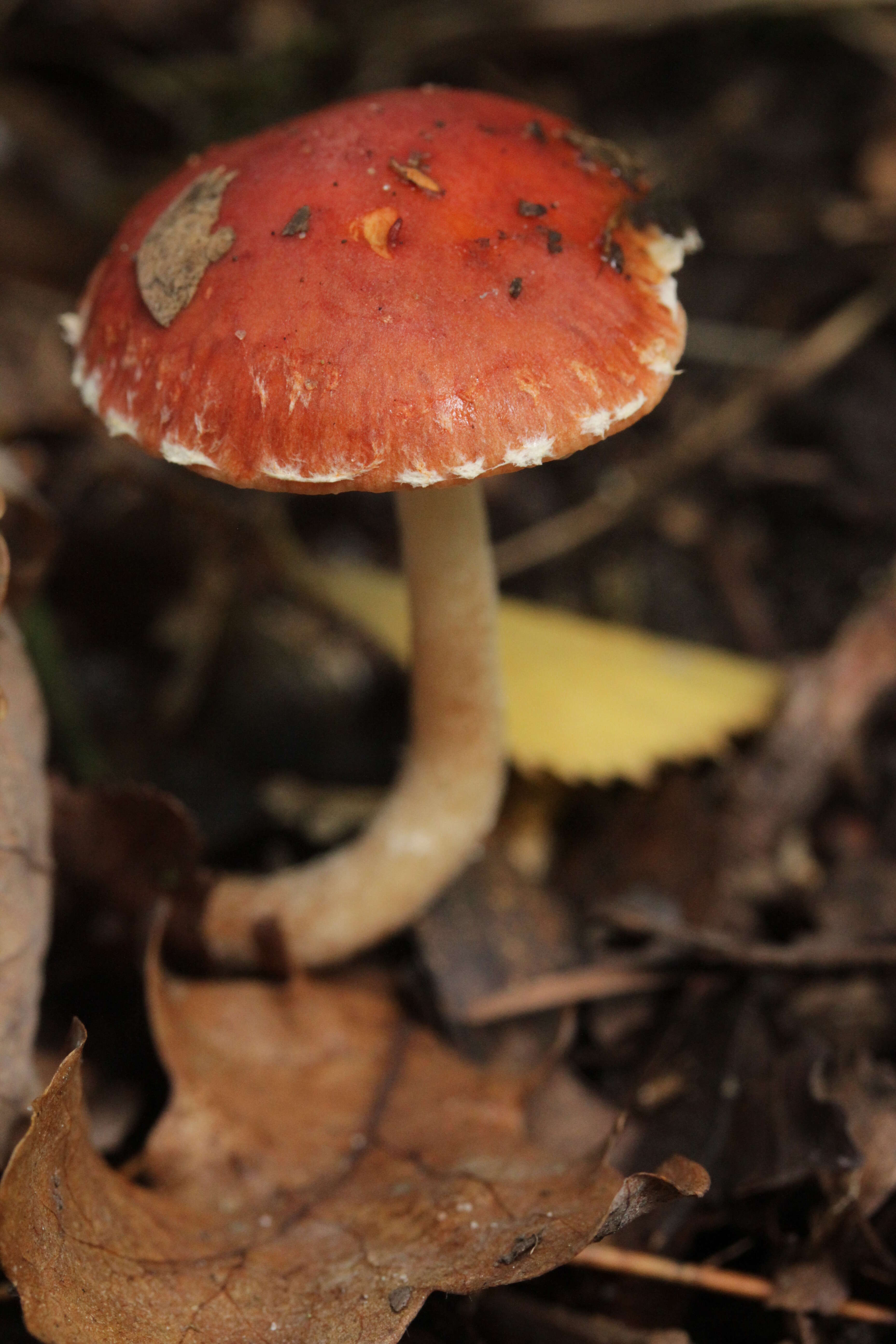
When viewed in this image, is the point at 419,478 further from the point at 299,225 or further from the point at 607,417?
the point at 299,225

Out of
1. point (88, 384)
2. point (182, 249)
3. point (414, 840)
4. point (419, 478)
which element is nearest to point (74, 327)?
point (88, 384)

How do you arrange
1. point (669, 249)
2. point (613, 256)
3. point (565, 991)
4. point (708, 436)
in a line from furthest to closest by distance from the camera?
1. point (708, 436)
2. point (565, 991)
3. point (669, 249)
4. point (613, 256)

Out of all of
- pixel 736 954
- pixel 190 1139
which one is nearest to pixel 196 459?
pixel 190 1139

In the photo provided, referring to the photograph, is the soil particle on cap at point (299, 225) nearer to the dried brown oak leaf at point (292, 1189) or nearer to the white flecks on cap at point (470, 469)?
the white flecks on cap at point (470, 469)

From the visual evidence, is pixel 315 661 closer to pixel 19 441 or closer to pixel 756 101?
pixel 19 441

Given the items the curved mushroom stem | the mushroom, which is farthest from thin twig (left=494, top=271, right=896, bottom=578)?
the mushroom

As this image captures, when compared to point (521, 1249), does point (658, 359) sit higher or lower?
higher
